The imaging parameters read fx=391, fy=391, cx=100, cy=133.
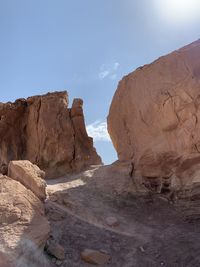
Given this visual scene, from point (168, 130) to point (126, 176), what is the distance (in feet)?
7.69

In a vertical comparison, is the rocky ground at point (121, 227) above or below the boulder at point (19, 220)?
below

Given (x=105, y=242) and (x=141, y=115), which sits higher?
(x=141, y=115)

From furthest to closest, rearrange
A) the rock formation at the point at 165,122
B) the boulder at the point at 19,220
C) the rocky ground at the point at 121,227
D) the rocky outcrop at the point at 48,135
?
the rocky outcrop at the point at 48,135 < the rock formation at the point at 165,122 < the rocky ground at the point at 121,227 < the boulder at the point at 19,220

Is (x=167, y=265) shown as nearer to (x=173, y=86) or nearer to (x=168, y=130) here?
(x=168, y=130)

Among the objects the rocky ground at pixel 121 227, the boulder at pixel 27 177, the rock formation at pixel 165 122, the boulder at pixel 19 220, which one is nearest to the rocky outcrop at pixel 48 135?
the rock formation at pixel 165 122

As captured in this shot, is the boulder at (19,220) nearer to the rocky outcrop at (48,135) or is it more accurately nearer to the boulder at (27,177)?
the boulder at (27,177)

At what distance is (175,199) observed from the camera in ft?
40.5

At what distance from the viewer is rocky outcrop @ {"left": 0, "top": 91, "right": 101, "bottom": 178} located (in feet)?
65.7

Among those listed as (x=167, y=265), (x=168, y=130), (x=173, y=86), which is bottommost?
(x=167, y=265)

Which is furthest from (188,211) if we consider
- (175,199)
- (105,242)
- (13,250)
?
(13,250)

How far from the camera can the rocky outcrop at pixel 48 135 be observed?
65.7ft

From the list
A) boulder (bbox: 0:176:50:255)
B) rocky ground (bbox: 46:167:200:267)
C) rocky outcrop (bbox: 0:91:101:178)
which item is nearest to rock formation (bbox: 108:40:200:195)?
rocky ground (bbox: 46:167:200:267)

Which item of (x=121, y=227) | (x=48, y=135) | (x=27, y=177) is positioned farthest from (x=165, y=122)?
(x=48, y=135)

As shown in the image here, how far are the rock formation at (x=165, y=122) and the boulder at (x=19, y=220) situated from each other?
5.92 meters
